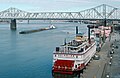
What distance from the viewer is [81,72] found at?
2739 centimetres

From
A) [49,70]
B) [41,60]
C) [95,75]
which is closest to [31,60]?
[41,60]

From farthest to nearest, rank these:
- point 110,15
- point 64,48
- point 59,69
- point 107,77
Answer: point 110,15 < point 64,48 < point 59,69 < point 107,77

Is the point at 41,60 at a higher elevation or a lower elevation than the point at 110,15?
lower

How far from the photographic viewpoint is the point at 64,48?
29.3 metres

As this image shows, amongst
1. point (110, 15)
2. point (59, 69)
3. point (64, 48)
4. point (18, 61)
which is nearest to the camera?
point (59, 69)

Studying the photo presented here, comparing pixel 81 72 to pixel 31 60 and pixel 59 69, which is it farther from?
pixel 31 60

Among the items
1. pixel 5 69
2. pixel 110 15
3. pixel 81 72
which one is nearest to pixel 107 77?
pixel 81 72

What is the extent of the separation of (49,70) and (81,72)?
414cm

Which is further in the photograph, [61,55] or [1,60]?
[1,60]

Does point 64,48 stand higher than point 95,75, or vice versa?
point 64,48

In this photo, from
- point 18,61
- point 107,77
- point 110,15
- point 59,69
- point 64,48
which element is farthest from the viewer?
point 110,15

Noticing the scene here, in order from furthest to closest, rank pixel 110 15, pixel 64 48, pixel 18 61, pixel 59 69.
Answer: pixel 110 15 → pixel 18 61 → pixel 64 48 → pixel 59 69

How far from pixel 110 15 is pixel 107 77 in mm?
106791

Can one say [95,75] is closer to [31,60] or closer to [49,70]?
[49,70]
